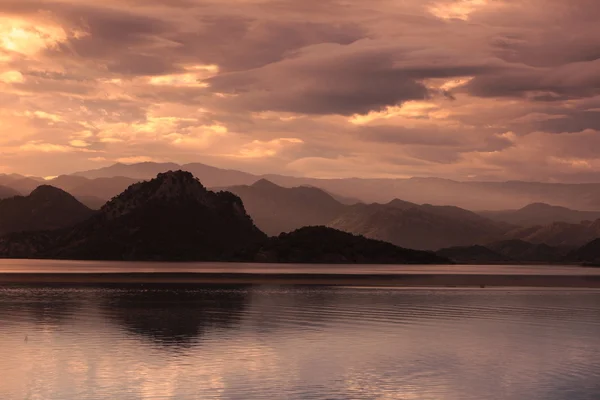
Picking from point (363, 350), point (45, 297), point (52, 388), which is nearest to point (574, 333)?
point (363, 350)

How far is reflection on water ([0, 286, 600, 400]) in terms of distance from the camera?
1821 inches

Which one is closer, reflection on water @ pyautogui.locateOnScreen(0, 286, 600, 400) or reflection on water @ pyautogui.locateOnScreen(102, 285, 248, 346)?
reflection on water @ pyautogui.locateOnScreen(0, 286, 600, 400)

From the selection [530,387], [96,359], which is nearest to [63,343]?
[96,359]

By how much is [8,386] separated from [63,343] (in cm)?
1997

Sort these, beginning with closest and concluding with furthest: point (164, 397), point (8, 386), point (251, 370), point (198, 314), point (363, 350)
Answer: point (164, 397) < point (8, 386) < point (251, 370) < point (363, 350) < point (198, 314)

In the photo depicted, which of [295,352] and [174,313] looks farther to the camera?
[174,313]

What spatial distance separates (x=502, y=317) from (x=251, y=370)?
51.2 metres

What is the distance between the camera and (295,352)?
61312 mm

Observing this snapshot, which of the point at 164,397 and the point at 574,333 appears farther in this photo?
the point at 574,333

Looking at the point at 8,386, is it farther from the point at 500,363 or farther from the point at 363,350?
the point at 500,363

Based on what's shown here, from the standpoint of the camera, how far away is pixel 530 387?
4778 centimetres

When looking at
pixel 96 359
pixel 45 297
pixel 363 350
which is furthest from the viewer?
pixel 45 297

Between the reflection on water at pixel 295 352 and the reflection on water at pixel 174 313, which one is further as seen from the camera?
the reflection on water at pixel 174 313

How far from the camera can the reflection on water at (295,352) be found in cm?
4625
